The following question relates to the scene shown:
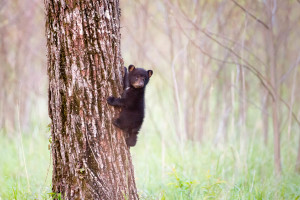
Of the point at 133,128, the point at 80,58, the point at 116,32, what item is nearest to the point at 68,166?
the point at 133,128

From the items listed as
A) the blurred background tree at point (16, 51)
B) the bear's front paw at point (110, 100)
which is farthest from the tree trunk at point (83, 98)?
the blurred background tree at point (16, 51)

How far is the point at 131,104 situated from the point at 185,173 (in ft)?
6.23

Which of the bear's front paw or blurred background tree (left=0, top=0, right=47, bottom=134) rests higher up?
blurred background tree (left=0, top=0, right=47, bottom=134)

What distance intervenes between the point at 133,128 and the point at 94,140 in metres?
0.53

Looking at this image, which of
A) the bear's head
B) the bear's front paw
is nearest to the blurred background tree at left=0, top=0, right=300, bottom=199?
the bear's head

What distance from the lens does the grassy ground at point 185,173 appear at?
348 centimetres

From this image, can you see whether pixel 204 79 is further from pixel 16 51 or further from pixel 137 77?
pixel 16 51

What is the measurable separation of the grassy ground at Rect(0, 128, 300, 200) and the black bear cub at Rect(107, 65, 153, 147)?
0.65m

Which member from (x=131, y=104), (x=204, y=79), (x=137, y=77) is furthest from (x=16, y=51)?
(x=131, y=104)

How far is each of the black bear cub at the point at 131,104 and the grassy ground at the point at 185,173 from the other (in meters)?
0.65

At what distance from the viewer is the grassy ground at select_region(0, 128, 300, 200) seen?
3482 mm

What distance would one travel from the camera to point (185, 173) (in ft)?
15.1

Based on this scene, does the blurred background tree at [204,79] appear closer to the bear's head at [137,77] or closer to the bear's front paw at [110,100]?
the bear's head at [137,77]

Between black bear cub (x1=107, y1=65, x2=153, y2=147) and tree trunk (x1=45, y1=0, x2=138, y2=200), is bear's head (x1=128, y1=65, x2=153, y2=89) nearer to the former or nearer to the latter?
black bear cub (x1=107, y1=65, x2=153, y2=147)
